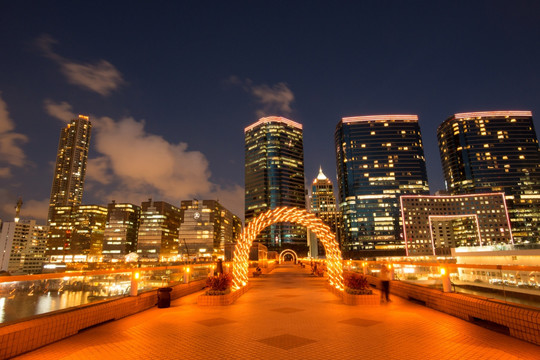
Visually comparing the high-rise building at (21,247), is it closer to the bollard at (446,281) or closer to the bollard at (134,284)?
the bollard at (134,284)

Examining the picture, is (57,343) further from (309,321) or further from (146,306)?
(309,321)

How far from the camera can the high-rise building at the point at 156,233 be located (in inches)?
5965

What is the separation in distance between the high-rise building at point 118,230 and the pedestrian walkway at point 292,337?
170 meters

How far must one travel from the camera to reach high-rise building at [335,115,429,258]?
473 ft

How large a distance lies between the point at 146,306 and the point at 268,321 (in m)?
4.83

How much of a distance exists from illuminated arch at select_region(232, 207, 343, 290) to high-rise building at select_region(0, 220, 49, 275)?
A: 214435 mm

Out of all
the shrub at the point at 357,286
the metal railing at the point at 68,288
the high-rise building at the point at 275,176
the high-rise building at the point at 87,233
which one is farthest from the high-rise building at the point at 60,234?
the shrub at the point at 357,286

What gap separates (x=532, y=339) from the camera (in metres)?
5.95

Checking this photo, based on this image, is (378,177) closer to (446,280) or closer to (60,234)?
(446,280)

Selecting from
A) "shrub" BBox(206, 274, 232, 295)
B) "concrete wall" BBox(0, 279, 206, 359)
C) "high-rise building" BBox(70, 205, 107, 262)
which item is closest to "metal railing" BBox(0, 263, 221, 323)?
"concrete wall" BBox(0, 279, 206, 359)

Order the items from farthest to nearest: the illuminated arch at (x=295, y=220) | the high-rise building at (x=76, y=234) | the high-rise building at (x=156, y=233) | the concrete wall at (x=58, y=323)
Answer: the high-rise building at (x=76, y=234) → the high-rise building at (x=156, y=233) → the illuminated arch at (x=295, y=220) → the concrete wall at (x=58, y=323)

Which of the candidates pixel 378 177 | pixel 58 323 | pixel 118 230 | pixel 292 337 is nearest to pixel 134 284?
pixel 58 323

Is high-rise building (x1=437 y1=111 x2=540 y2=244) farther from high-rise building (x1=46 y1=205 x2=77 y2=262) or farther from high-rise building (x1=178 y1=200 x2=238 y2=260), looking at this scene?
high-rise building (x1=46 y1=205 x2=77 y2=262)

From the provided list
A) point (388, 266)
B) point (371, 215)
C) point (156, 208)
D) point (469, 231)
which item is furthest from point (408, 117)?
point (388, 266)
